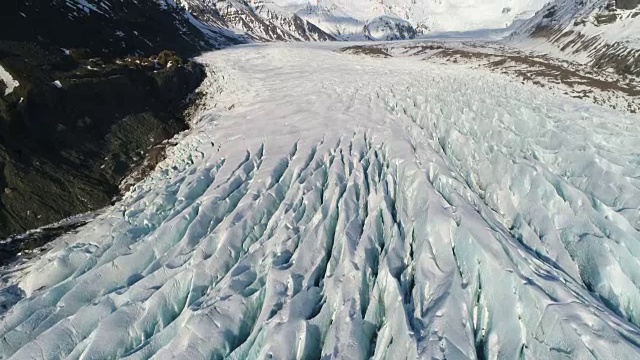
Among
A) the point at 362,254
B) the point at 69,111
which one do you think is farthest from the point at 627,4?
the point at 69,111

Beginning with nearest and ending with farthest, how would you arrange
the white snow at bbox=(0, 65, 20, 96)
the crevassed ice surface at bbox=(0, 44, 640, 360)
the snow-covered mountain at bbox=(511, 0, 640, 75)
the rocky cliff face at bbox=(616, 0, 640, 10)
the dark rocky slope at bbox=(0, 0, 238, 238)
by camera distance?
the crevassed ice surface at bbox=(0, 44, 640, 360), the dark rocky slope at bbox=(0, 0, 238, 238), the white snow at bbox=(0, 65, 20, 96), the snow-covered mountain at bbox=(511, 0, 640, 75), the rocky cliff face at bbox=(616, 0, 640, 10)

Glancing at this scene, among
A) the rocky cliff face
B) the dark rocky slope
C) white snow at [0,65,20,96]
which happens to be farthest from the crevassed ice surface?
the rocky cliff face

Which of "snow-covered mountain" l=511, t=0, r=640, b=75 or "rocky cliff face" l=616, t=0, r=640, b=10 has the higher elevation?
"rocky cliff face" l=616, t=0, r=640, b=10

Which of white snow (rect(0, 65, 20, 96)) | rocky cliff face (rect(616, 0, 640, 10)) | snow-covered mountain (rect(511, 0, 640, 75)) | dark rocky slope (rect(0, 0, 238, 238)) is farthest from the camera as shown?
rocky cliff face (rect(616, 0, 640, 10))

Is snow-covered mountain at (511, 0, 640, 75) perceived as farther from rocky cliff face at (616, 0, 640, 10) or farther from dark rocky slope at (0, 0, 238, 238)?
dark rocky slope at (0, 0, 238, 238)

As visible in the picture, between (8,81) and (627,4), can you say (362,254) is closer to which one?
(8,81)

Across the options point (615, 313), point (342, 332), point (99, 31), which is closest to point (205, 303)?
point (342, 332)
